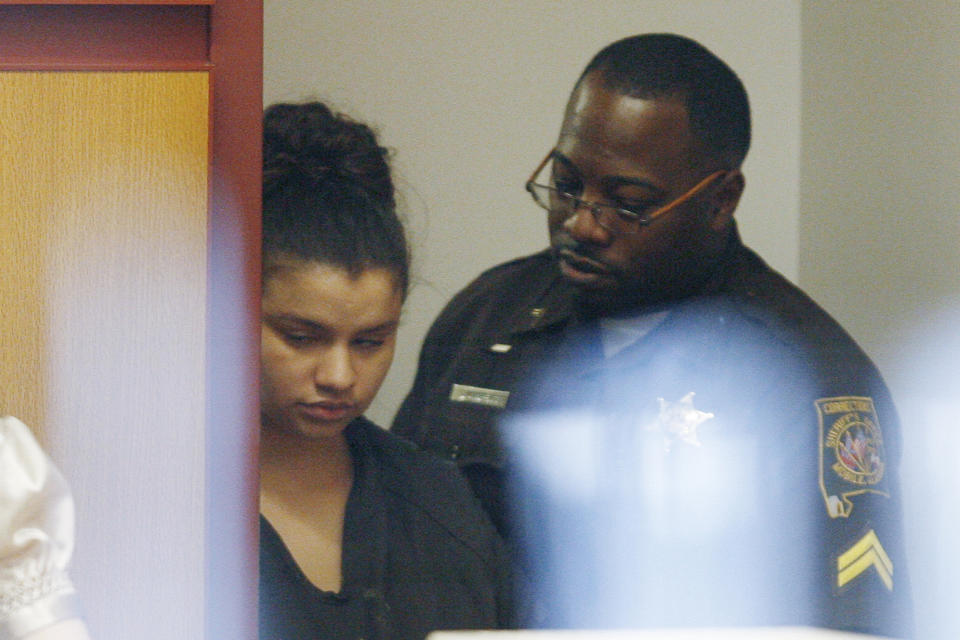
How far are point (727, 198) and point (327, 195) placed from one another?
1.39 ft

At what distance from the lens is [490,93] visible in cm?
115

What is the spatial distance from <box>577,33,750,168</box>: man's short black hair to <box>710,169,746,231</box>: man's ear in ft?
0.05

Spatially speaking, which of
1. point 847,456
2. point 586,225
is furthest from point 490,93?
point 847,456

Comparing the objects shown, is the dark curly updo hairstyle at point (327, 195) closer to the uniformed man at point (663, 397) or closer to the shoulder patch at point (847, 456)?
the uniformed man at point (663, 397)

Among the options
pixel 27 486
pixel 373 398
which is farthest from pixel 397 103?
pixel 27 486

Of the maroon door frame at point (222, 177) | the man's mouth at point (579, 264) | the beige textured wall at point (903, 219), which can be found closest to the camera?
the maroon door frame at point (222, 177)

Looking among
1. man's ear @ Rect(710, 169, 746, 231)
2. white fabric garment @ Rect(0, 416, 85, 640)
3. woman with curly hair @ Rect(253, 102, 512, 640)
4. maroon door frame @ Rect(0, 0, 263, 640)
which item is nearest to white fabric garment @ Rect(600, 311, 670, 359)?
man's ear @ Rect(710, 169, 746, 231)

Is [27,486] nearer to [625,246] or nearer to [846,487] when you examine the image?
[625,246]

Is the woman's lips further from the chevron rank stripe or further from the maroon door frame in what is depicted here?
the chevron rank stripe

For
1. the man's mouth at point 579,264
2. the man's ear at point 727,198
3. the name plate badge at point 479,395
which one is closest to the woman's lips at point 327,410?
the name plate badge at point 479,395

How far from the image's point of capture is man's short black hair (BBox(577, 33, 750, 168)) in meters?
1.11

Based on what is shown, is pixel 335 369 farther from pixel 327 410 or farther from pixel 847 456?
pixel 847 456

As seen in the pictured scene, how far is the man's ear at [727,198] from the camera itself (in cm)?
113

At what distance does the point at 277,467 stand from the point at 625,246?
424 mm
